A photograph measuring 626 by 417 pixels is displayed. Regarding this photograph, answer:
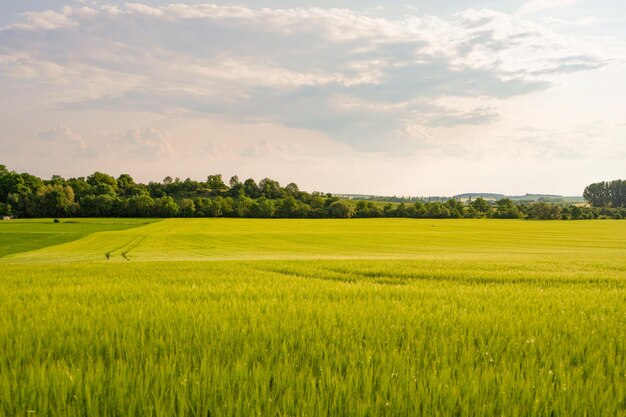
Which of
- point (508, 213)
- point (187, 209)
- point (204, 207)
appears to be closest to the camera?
point (187, 209)

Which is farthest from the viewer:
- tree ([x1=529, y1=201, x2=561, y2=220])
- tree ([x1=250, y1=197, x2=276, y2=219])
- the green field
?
tree ([x1=529, y1=201, x2=561, y2=220])

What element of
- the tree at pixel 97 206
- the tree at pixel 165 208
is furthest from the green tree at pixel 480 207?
the tree at pixel 97 206

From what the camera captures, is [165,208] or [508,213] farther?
[508,213]

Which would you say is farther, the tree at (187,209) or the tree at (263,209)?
the tree at (263,209)

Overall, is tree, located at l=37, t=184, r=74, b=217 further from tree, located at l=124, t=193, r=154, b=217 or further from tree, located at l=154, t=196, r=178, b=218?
tree, located at l=154, t=196, r=178, b=218

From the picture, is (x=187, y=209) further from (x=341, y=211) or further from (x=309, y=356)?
(x=309, y=356)

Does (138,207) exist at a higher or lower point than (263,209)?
higher

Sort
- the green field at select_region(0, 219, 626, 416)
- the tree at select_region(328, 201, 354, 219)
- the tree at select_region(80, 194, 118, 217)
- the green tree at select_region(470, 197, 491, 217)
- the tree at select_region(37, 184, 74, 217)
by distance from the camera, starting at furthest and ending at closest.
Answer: the green tree at select_region(470, 197, 491, 217) → the tree at select_region(328, 201, 354, 219) → the tree at select_region(80, 194, 118, 217) → the tree at select_region(37, 184, 74, 217) → the green field at select_region(0, 219, 626, 416)

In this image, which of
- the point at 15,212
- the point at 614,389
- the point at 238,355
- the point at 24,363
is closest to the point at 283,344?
the point at 238,355

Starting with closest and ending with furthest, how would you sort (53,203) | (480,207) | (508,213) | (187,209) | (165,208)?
(53,203), (165,208), (187,209), (508,213), (480,207)

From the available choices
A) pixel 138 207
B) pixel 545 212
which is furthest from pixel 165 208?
pixel 545 212

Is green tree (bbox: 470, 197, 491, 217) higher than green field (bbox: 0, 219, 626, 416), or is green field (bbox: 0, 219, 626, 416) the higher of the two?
green tree (bbox: 470, 197, 491, 217)

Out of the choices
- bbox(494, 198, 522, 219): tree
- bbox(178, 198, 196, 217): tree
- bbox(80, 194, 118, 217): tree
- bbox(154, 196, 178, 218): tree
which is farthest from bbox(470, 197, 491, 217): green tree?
bbox(80, 194, 118, 217): tree

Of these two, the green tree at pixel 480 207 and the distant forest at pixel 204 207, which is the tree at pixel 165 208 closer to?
the distant forest at pixel 204 207
